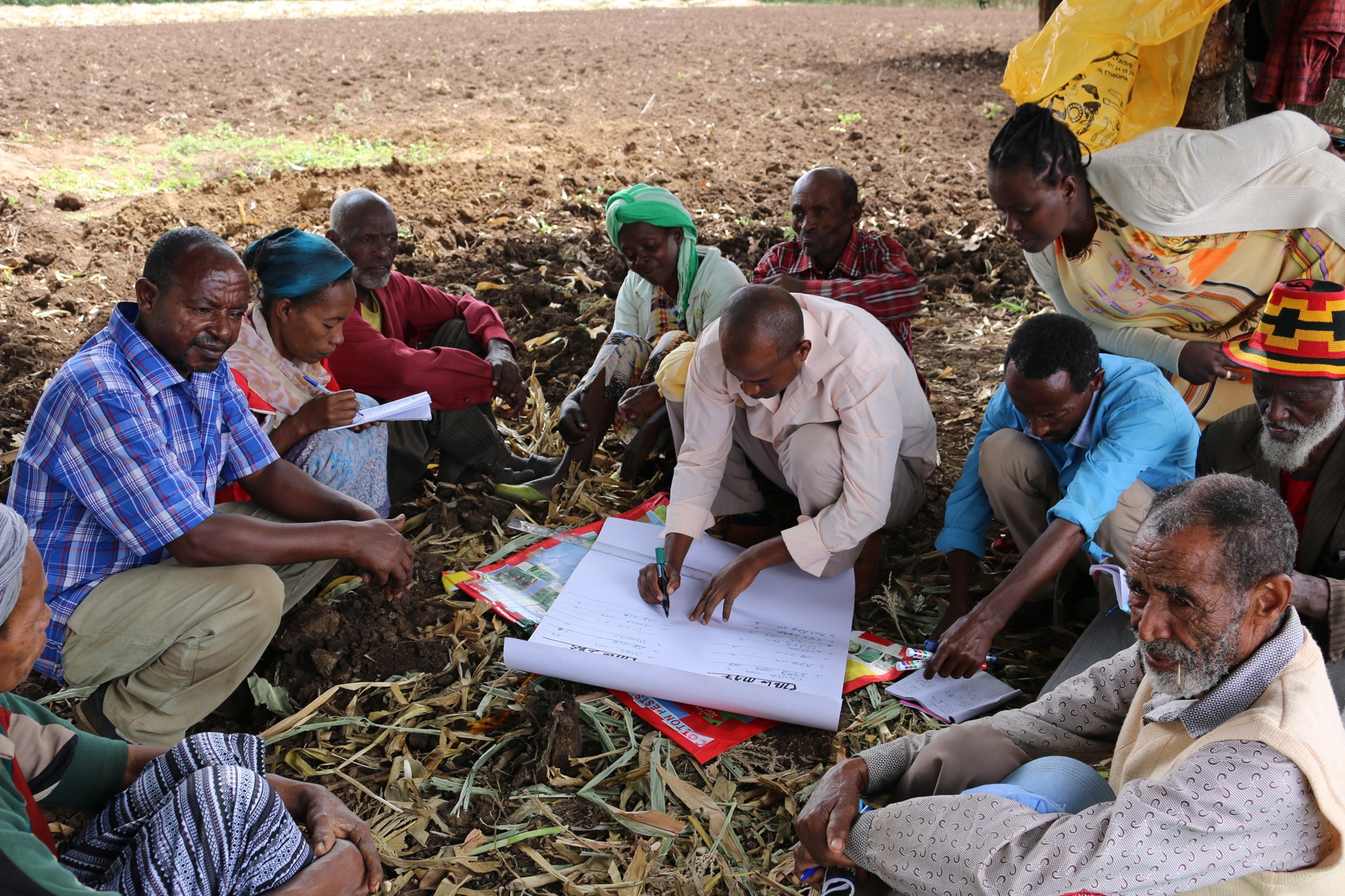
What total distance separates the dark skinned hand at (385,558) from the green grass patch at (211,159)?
6.19m

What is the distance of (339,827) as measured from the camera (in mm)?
2100

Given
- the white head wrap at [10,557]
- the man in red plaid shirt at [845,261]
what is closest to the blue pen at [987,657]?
the man in red plaid shirt at [845,261]

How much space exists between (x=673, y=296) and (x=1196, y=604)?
2.98 m

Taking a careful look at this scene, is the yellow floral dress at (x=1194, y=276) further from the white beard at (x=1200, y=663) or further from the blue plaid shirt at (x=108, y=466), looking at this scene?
the blue plaid shirt at (x=108, y=466)

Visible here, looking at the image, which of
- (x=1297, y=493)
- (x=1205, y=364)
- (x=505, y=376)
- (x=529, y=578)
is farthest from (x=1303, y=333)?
(x=505, y=376)

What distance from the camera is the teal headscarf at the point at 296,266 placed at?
10.7 feet

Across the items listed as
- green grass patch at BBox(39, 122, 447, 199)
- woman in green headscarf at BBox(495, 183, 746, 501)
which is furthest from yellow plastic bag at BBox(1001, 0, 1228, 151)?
green grass patch at BBox(39, 122, 447, 199)

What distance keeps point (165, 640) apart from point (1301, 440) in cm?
313

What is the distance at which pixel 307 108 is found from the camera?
11180 millimetres

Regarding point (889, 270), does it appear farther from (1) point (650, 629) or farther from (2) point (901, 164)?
Answer: (2) point (901, 164)

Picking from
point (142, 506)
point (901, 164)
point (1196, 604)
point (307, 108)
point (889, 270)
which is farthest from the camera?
point (307, 108)

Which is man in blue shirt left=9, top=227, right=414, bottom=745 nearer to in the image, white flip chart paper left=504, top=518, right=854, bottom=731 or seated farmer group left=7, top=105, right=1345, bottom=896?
seated farmer group left=7, top=105, right=1345, bottom=896

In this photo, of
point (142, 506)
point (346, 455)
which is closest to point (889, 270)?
point (346, 455)

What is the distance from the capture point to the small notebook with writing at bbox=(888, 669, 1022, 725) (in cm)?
285
